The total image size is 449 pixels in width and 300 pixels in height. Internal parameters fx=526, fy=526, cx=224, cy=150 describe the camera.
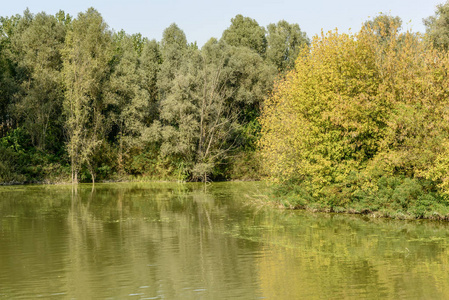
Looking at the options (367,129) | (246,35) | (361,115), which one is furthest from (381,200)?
(246,35)

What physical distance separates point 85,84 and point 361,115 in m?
34.9

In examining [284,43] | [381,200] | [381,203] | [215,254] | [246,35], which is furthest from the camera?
[246,35]

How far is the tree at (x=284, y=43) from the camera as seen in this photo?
72.0 meters

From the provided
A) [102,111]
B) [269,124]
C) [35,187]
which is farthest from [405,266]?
[102,111]

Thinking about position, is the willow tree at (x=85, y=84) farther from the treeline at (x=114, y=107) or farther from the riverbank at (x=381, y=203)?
the riverbank at (x=381, y=203)

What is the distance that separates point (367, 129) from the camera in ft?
92.3

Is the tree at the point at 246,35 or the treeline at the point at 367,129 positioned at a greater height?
the tree at the point at 246,35

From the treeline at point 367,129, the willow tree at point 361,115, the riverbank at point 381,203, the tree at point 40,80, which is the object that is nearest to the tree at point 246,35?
the tree at point 40,80

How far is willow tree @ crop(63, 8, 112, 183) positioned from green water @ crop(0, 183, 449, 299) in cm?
2335

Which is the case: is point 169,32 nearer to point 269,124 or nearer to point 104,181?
point 104,181

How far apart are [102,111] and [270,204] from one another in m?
33.1

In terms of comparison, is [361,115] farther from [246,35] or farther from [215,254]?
[246,35]

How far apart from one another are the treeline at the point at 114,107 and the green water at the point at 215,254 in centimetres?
2290

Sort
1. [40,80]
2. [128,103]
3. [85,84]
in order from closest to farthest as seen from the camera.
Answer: [85,84], [40,80], [128,103]
